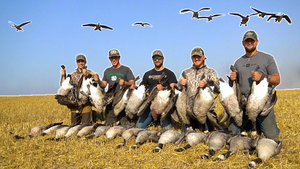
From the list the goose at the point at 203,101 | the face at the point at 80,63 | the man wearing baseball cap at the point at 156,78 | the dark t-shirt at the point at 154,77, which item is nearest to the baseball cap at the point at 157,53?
the man wearing baseball cap at the point at 156,78

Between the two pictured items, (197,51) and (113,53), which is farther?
(113,53)

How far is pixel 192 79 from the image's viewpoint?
5.50 m

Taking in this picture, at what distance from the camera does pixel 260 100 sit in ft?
15.4

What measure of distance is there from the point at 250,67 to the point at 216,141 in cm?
199

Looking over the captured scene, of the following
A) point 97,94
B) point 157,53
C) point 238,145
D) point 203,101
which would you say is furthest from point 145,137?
point 157,53

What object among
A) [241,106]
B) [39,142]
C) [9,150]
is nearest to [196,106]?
[241,106]

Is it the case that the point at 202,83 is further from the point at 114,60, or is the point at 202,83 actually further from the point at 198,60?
the point at 114,60

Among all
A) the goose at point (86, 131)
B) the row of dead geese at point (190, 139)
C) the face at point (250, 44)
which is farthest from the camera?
the goose at point (86, 131)

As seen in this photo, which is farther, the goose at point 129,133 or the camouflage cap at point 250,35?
the goose at point 129,133

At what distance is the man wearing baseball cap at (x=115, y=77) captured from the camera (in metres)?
6.94

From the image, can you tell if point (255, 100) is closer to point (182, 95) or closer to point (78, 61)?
point (182, 95)

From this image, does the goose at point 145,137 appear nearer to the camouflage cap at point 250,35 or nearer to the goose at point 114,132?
the goose at point 114,132

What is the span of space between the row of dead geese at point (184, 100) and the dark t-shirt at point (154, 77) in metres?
0.22

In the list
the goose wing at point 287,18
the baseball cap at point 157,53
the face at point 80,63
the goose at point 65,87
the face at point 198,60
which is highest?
the goose wing at point 287,18
